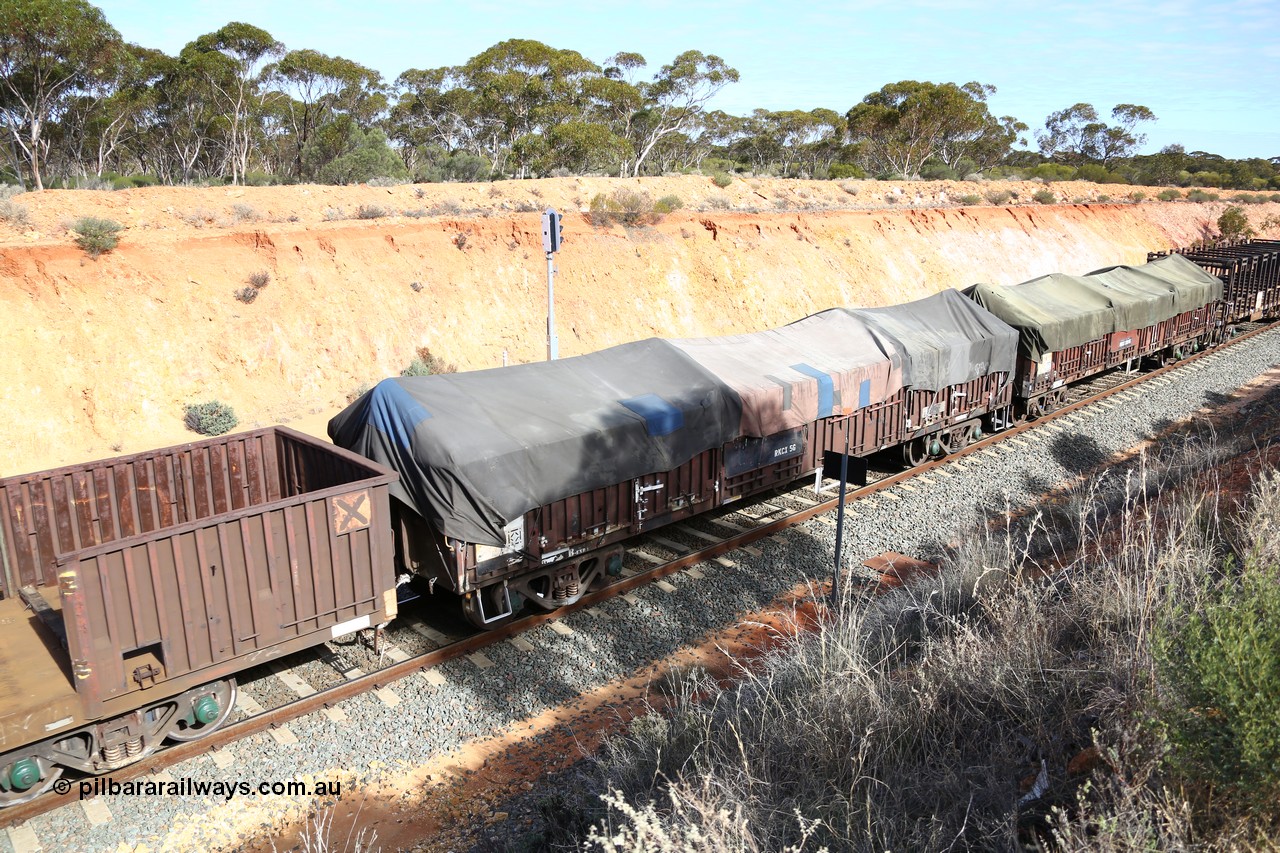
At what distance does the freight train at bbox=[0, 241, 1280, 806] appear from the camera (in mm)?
7246

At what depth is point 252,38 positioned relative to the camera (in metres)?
38.1

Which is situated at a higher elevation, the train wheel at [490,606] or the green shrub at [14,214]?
the green shrub at [14,214]

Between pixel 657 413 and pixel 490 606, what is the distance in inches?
128

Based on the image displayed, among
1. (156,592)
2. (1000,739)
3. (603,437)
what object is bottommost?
(1000,739)

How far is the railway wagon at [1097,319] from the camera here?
18.5m

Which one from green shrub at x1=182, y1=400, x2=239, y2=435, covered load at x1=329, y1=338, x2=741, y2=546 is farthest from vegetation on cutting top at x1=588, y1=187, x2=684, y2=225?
covered load at x1=329, y1=338, x2=741, y2=546

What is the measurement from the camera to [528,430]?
10078 millimetres

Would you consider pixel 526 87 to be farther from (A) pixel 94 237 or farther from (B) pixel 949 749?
(B) pixel 949 749

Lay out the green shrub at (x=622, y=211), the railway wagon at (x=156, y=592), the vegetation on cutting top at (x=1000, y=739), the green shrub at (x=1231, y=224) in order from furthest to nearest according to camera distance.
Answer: the green shrub at (x=1231, y=224), the green shrub at (x=622, y=211), the railway wagon at (x=156, y=592), the vegetation on cutting top at (x=1000, y=739)

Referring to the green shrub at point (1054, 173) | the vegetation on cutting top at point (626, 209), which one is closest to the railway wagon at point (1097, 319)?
the vegetation on cutting top at point (626, 209)

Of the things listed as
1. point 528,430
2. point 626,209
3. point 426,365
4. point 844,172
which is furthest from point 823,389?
point 844,172

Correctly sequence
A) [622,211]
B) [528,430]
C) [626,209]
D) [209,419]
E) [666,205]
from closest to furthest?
[528,430]
[209,419]
[622,211]
[626,209]
[666,205]

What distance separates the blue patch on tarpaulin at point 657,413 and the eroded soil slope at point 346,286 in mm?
12183

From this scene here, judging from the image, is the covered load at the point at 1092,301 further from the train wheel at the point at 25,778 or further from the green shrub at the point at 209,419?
the train wheel at the point at 25,778
